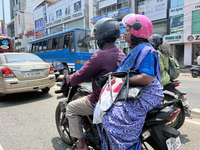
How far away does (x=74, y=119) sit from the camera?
2025 mm

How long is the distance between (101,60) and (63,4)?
33.2 meters

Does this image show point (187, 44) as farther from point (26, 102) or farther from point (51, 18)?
point (51, 18)

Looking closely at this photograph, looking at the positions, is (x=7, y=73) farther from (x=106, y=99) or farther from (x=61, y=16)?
(x=61, y=16)

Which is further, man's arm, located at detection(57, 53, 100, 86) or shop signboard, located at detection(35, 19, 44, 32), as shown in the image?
shop signboard, located at detection(35, 19, 44, 32)

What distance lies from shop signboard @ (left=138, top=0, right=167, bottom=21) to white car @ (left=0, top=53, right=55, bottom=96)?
16.4 meters

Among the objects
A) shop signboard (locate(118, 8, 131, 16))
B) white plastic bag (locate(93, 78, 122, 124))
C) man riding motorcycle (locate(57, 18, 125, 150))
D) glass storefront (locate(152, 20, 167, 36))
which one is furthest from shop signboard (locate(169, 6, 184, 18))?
white plastic bag (locate(93, 78, 122, 124))

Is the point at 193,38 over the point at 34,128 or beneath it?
over

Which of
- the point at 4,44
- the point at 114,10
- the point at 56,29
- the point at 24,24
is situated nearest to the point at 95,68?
the point at 4,44

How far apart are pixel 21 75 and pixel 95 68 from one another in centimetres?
387

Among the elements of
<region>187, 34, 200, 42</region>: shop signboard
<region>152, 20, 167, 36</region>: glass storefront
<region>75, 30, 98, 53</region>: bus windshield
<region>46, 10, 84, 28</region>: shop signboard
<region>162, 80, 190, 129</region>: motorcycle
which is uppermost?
<region>46, 10, 84, 28</region>: shop signboard

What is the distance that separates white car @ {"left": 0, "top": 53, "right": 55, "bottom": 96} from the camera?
4.76m

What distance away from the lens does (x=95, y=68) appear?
179 cm

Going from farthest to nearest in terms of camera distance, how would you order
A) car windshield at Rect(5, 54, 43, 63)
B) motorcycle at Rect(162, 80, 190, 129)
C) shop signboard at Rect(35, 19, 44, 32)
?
shop signboard at Rect(35, 19, 44, 32) → car windshield at Rect(5, 54, 43, 63) → motorcycle at Rect(162, 80, 190, 129)

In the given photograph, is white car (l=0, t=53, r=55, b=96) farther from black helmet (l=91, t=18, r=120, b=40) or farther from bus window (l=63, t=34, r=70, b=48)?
bus window (l=63, t=34, r=70, b=48)
